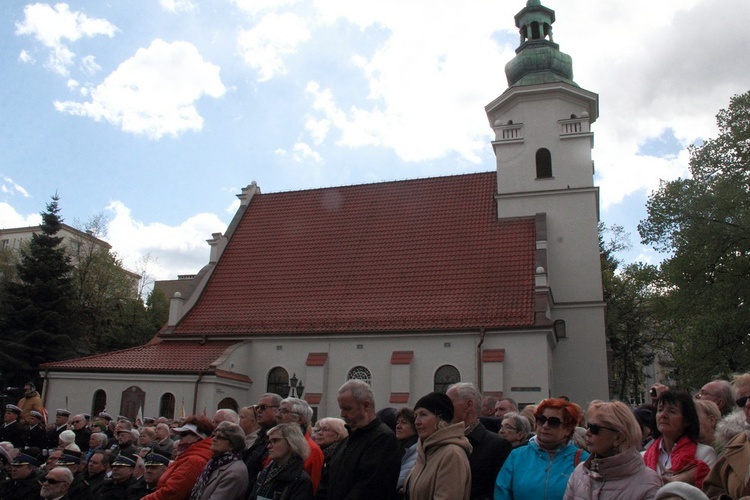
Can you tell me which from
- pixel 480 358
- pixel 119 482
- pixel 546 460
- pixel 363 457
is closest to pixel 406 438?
pixel 363 457

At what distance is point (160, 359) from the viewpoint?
23359 millimetres

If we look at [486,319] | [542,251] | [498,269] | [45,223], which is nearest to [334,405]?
[486,319]

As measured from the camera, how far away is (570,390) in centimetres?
2248

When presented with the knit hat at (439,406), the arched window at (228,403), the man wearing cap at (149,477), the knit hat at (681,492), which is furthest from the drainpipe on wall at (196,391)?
the knit hat at (681,492)

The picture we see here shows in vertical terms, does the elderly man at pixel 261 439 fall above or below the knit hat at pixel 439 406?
below

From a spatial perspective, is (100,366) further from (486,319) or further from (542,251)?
(542,251)

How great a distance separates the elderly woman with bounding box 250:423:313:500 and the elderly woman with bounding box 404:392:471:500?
0.99 metres

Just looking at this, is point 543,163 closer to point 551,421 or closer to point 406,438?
point 406,438

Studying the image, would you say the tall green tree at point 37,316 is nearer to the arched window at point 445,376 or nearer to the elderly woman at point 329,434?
the arched window at point 445,376

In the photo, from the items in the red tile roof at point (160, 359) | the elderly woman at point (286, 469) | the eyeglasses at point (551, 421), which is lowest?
the elderly woman at point (286, 469)

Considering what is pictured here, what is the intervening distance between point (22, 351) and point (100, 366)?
7.87m

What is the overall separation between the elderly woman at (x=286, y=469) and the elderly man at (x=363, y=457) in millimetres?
258

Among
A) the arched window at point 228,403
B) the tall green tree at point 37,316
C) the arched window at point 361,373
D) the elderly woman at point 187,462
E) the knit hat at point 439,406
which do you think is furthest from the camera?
the tall green tree at point 37,316

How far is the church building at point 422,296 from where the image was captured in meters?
21.6
